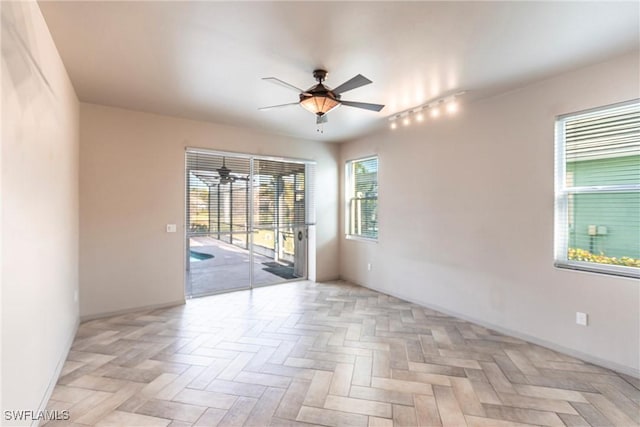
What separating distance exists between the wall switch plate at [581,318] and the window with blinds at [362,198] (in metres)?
2.82

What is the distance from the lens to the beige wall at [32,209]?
1528mm

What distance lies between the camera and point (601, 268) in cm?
272

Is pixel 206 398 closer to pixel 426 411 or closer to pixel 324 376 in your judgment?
pixel 324 376

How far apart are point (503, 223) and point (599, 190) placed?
0.86 metres

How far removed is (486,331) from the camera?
344 cm

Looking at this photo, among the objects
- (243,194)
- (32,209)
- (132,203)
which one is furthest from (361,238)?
(32,209)

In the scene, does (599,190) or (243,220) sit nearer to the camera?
(599,190)

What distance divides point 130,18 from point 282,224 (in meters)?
3.84

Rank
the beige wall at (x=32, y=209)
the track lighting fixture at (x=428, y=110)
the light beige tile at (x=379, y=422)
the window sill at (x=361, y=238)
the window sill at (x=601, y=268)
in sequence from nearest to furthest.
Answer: the beige wall at (x=32, y=209) < the light beige tile at (x=379, y=422) < the window sill at (x=601, y=268) < the track lighting fixture at (x=428, y=110) < the window sill at (x=361, y=238)

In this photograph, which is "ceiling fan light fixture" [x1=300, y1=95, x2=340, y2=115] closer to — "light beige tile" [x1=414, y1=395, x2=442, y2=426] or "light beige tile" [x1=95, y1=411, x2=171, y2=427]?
"light beige tile" [x1=414, y1=395, x2=442, y2=426]

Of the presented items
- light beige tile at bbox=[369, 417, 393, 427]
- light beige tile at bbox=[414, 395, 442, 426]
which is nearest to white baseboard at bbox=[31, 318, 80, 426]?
light beige tile at bbox=[369, 417, 393, 427]

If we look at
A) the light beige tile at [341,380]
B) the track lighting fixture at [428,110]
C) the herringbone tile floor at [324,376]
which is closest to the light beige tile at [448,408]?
the herringbone tile floor at [324,376]

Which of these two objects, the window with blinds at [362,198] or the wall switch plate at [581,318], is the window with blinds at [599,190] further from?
the window with blinds at [362,198]

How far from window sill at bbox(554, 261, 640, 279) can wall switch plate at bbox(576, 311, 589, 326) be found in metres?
0.41
